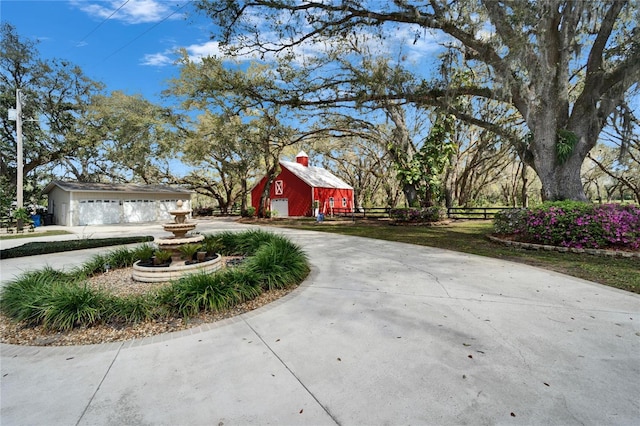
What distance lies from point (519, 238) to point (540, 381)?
782cm

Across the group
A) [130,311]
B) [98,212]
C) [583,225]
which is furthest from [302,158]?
[130,311]

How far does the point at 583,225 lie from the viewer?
7547mm

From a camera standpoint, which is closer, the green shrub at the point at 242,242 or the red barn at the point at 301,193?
the green shrub at the point at 242,242

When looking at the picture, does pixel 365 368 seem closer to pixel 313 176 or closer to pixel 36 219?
pixel 313 176

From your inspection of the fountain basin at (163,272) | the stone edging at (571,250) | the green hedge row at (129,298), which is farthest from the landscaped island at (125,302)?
the stone edging at (571,250)

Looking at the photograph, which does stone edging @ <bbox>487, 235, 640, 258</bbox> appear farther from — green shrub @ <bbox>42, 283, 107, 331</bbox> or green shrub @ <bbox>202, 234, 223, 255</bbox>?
green shrub @ <bbox>42, 283, 107, 331</bbox>

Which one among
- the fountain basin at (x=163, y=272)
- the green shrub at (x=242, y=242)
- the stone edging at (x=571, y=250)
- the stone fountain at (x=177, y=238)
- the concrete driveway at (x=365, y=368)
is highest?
the stone fountain at (x=177, y=238)

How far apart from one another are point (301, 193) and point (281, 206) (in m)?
2.52

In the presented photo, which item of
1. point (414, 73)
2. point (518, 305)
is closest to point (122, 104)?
point (414, 73)

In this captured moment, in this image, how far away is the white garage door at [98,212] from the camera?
19.6 meters

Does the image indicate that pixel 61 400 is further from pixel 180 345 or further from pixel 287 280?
pixel 287 280

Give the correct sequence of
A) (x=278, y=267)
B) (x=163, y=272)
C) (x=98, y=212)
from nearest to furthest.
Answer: (x=278, y=267) < (x=163, y=272) < (x=98, y=212)

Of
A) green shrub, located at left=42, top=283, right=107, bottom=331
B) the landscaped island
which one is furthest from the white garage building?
green shrub, located at left=42, top=283, right=107, bottom=331

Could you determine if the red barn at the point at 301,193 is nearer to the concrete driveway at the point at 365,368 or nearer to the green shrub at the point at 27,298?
the green shrub at the point at 27,298
